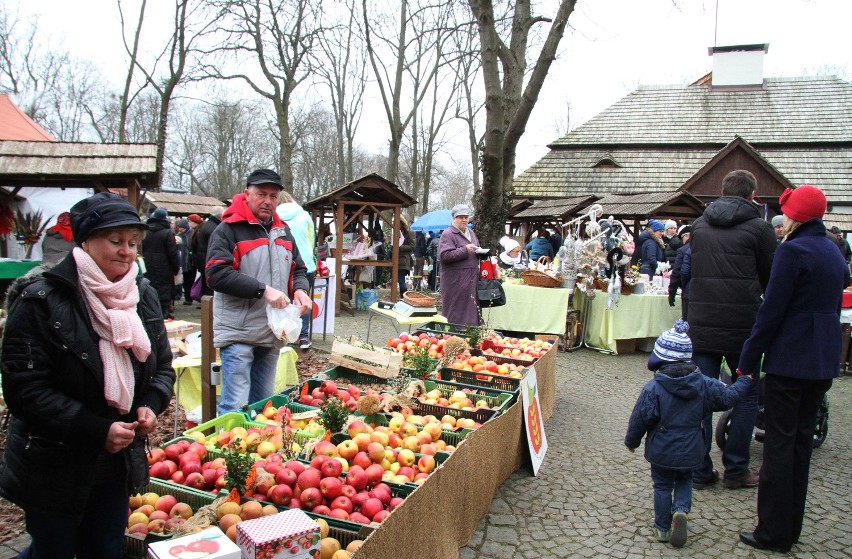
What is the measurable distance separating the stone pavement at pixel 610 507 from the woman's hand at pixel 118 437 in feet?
5.89

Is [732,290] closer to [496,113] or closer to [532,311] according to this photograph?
[532,311]

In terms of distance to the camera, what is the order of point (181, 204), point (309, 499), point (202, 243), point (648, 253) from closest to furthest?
point (309, 499) → point (202, 243) → point (648, 253) → point (181, 204)

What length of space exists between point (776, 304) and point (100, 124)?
129 ft

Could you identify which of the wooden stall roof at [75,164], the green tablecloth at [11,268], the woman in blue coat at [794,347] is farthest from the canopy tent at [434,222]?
the woman in blue coat at [794,347]

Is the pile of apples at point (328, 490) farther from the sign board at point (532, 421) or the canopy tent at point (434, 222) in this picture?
the canopy tent at point (434, 222)

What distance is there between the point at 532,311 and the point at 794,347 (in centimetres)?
597

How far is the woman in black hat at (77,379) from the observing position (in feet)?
6.05

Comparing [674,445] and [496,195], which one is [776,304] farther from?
[496,195]

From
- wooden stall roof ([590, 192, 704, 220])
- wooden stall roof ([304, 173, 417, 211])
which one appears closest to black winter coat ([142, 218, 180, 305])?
wooden stall roof ([304, 173, 417, 211])

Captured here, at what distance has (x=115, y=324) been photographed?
194cm

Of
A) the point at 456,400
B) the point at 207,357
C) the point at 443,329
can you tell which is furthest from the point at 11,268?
the point at 456,400

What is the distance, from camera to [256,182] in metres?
3.70

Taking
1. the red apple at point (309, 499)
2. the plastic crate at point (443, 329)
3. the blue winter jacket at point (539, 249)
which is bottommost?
the red apple at point (309, 499)

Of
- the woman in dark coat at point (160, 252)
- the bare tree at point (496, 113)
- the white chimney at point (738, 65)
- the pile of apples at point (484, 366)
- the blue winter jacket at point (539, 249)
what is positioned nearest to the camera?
the pile of apples at point (484, 366)
